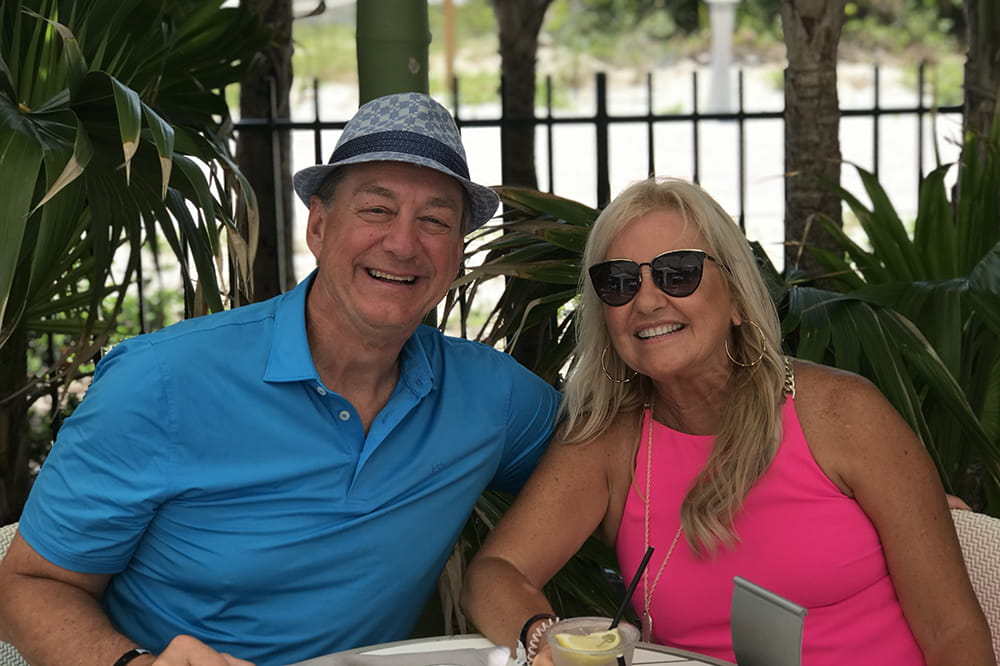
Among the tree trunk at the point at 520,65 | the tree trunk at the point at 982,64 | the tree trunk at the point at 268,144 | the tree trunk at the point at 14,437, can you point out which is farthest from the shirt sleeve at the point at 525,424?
the tree trunk at the point at 520,65

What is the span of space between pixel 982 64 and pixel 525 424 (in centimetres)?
216

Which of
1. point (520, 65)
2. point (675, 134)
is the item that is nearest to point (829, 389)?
point (520, 65)

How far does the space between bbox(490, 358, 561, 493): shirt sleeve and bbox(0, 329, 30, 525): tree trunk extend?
148cm

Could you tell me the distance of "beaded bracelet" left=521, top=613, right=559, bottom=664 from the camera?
1828 millimetres

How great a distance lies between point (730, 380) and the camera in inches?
85.4

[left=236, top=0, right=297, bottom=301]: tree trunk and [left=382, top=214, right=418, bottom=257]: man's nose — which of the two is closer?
[left=382, top=214, right=418, bottom=257]: man's nose

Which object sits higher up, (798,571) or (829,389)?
(829,389)

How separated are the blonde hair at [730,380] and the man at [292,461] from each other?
22cm

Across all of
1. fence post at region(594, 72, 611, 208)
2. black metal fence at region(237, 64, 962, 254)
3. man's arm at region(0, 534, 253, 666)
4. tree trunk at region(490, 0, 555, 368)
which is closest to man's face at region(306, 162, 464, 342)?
black metal fence at region(237, 64, 962, 254)

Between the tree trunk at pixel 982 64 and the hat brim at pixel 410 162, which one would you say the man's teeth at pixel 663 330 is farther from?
the tree trunk at pixel 982 64

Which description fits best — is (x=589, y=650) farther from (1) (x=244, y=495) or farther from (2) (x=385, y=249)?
(2) (x=385, y=249)

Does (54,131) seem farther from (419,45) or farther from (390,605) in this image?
(390,605)

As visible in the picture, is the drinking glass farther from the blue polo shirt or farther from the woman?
the blue polo shirt

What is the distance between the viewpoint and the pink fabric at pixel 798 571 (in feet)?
6.67
